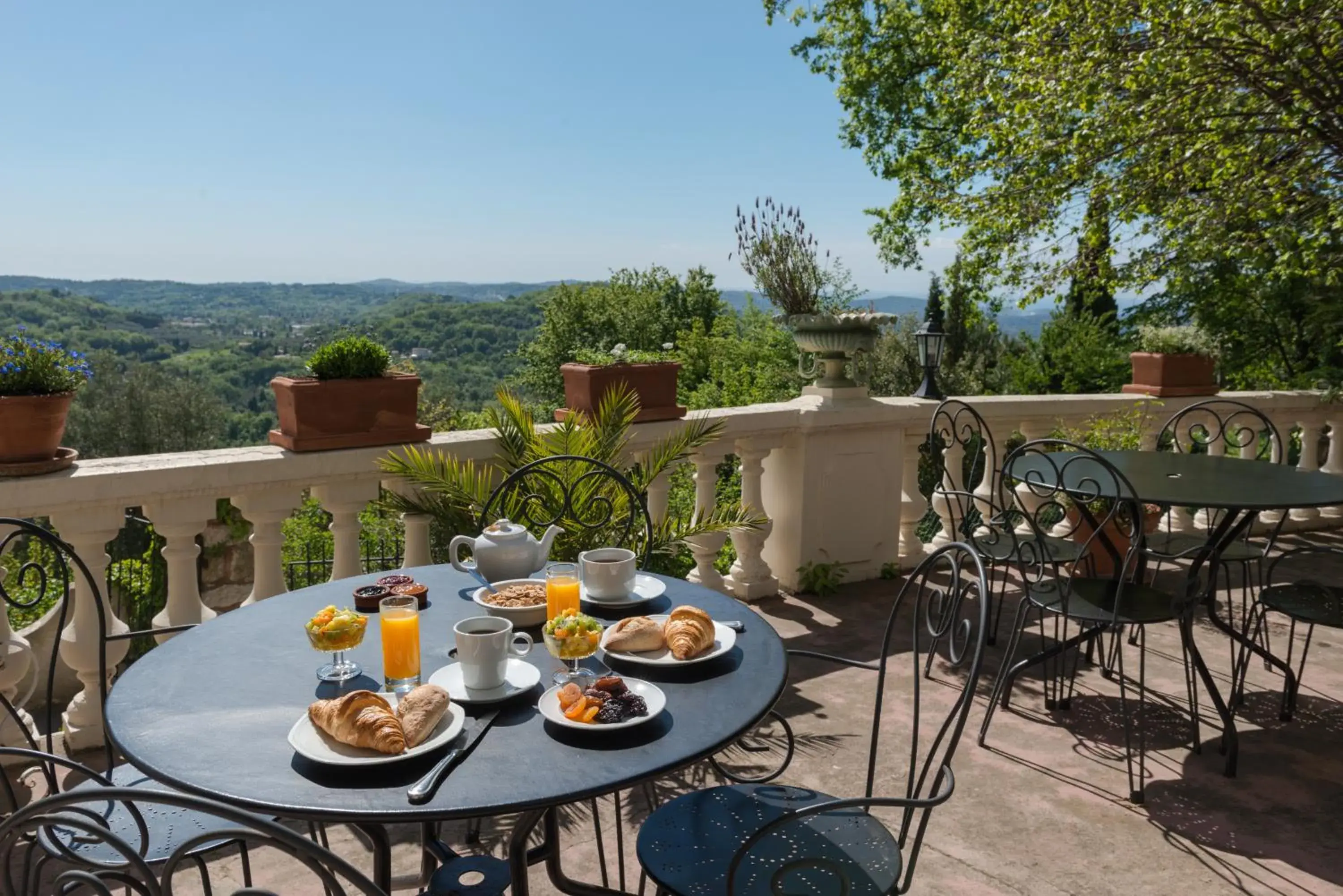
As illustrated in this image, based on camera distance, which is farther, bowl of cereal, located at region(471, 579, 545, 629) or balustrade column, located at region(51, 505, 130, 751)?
balustrade column, located at region(51, 505, 130, 751)

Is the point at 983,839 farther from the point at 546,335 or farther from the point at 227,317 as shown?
the point at 227,317

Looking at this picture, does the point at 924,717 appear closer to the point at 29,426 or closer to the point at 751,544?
the point at 751,544

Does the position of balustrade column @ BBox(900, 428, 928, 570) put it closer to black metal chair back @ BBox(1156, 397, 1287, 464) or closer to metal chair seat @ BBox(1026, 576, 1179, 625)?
black metal chair back @ BBox(1156, 397, 1287, 464)

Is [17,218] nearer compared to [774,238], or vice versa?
[774,238]

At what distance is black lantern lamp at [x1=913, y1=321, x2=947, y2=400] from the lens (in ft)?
15.7

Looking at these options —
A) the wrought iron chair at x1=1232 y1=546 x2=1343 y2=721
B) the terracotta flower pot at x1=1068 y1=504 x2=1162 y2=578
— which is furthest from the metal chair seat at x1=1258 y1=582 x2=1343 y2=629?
the terracotta flower pot at x1=1068 y1=504 x2=1162 y2=578

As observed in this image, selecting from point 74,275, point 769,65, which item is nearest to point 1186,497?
point 769,65

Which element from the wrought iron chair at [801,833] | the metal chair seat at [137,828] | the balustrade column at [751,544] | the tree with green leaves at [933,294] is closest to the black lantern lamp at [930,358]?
the balustrade column at [751,544]

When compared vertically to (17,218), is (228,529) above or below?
below

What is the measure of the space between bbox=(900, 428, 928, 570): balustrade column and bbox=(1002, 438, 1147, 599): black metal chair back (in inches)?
22.4

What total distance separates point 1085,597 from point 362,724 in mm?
2611

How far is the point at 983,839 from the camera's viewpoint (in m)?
2.47

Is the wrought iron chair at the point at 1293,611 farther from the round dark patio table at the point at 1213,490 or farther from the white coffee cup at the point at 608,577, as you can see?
the white coffee cup at the point at 608,577

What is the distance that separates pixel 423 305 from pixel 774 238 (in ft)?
89.4
